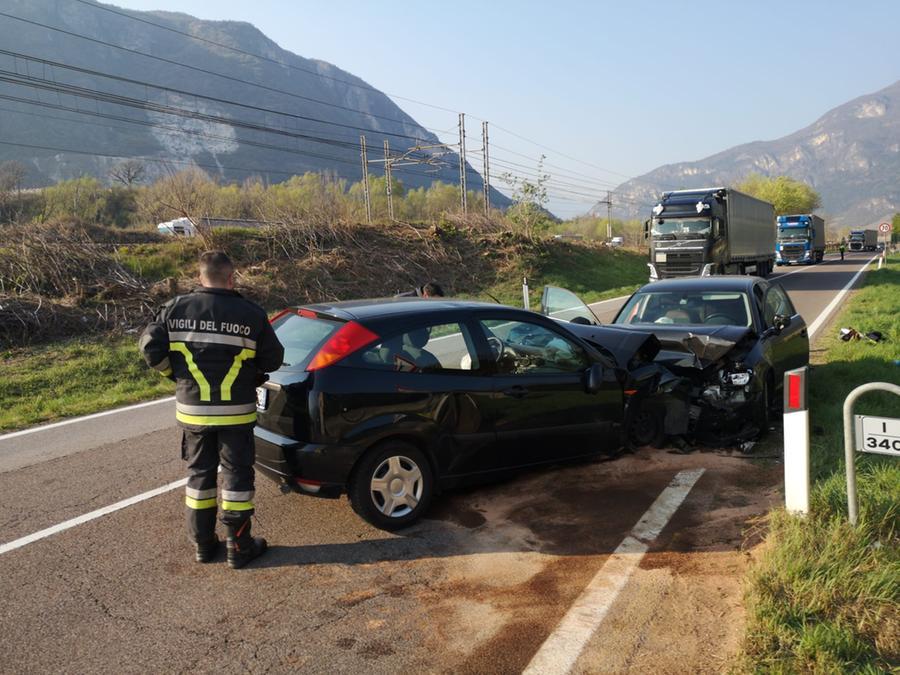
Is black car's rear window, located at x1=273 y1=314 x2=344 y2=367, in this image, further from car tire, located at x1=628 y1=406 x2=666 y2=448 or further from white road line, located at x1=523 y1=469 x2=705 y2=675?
car tire, located at x1=628 y1=406 x2=666 y2=448

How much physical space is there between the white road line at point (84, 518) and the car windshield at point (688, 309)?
17.2ft

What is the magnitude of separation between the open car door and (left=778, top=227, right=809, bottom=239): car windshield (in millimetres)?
42745

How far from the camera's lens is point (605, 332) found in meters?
6.30

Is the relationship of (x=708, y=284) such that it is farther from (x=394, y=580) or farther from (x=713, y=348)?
(x=394, y=580)

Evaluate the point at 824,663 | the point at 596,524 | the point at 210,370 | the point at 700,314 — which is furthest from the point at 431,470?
the point at 700,314

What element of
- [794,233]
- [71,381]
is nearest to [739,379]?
[71,381]

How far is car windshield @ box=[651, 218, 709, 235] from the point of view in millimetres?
23188

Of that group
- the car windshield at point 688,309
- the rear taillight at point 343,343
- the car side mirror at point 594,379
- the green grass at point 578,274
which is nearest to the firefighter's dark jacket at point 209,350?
the rear taillight at point 343,343

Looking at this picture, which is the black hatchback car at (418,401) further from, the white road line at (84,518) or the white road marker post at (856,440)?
the white road marker post at (856,440)

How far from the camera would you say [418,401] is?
434 centimetres

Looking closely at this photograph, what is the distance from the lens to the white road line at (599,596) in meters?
2.95

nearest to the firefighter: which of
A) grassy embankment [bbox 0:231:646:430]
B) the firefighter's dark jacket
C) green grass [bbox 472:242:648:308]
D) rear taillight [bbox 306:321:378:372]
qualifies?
the firefighter's dark jacket

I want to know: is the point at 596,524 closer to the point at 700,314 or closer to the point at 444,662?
the point at 444,662

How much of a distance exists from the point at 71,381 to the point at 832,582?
34.4 feet
